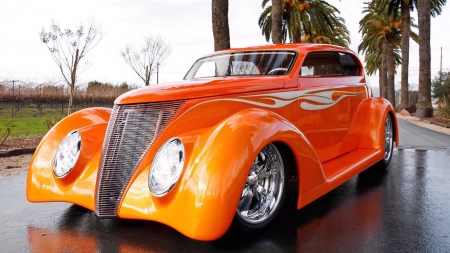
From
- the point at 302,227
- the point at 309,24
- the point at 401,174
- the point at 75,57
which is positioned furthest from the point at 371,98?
the point at 309,24

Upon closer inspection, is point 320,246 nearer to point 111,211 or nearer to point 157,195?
point 157,195

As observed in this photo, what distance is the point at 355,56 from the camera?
231 inches

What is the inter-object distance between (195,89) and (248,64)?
4.35 ft

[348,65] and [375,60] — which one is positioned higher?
[375,60]

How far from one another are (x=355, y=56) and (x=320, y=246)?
370cm

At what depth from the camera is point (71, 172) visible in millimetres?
3713

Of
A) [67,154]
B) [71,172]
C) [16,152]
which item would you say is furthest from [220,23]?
[71,172]

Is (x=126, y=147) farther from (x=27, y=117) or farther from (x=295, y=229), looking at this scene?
(x=27, y=117)

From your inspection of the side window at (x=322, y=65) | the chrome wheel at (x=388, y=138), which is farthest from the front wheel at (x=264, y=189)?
the chrome wheel at (x=388, y=138)

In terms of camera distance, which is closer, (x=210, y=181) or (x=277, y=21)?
(x=210, y=181)

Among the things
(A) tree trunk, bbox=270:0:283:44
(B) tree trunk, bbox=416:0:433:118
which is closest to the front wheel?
(A) tree trunk, bbox=270:0:283:44

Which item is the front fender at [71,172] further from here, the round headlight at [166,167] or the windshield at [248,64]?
the windshield at [248,64]

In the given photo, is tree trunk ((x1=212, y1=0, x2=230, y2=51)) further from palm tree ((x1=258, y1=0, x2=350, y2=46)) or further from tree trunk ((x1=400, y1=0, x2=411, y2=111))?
tree trunk ((x1=400, y1=0, x2=411, y2=111))

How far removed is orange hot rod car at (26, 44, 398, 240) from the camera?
2.84 metres
